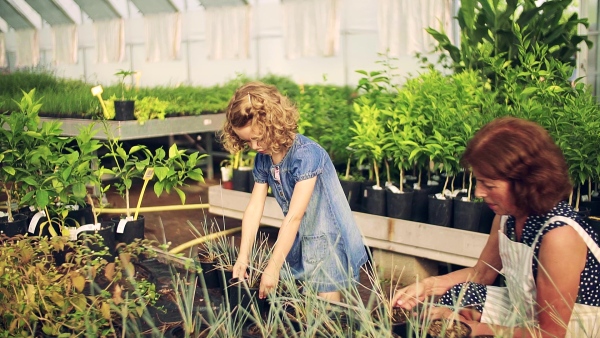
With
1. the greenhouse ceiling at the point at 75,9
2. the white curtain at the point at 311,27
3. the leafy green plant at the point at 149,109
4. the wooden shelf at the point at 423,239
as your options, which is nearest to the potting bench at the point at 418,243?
the wooden shelf at the point at 423,239

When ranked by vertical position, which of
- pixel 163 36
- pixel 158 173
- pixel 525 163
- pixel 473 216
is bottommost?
pixel 473 216

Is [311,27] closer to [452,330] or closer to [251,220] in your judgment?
[251,220]

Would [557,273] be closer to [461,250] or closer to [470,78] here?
[461,250]

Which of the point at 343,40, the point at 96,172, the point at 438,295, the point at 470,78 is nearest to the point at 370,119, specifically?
the point at 470,78

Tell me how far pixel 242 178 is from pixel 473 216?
1831 mm

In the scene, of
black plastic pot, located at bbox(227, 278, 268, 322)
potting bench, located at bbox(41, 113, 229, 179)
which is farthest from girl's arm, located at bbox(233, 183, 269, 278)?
potting bench, located at bbox(41, 113, 229, 179)

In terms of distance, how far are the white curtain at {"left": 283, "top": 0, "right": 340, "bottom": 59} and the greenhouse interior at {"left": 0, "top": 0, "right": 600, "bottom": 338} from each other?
90cm

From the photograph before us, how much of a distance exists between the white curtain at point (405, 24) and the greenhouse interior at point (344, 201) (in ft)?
0.11

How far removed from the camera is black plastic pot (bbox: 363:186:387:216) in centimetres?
396

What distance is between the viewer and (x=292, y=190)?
7.93 feet

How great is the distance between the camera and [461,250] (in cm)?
346

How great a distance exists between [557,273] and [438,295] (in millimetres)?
514

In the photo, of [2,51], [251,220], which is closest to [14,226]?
[251,220]

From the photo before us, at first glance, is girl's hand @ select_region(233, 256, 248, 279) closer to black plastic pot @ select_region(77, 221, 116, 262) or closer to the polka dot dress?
the polka dot dress
